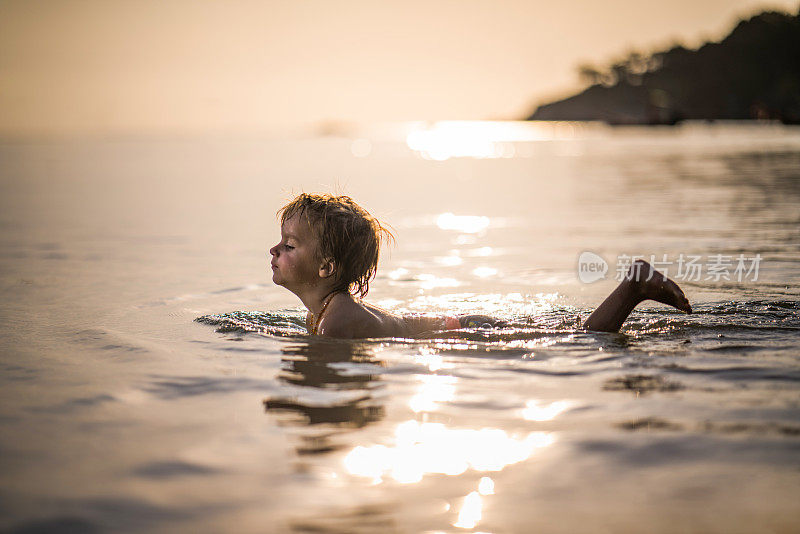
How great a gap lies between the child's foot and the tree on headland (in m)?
119

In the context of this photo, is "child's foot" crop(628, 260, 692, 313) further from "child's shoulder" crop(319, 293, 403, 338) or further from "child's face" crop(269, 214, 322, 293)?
"child's face" crop(269, 214, 322, 293)

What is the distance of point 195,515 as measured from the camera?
2.43 m

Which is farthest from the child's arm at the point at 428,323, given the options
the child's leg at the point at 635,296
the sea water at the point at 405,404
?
the child's leg at the point at 635,296

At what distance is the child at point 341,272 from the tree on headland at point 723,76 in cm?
11950

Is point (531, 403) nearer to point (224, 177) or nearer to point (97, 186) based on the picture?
point (97, 186)

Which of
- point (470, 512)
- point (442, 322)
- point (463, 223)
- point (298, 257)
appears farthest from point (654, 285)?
Result: point (463, 223)

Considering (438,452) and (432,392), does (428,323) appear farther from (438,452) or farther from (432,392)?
(438,452)

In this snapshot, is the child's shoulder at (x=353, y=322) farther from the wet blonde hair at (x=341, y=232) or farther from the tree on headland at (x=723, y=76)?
the tree on headland at (x=723, y=76)

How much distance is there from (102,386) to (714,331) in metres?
3.89

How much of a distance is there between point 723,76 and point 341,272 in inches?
6891

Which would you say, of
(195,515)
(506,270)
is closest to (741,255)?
(506,270)

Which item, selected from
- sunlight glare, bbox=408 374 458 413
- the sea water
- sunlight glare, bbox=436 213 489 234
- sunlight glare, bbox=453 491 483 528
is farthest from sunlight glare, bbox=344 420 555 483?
sunlight glare, bbox=436 213 489 234

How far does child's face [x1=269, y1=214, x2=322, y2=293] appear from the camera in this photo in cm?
516

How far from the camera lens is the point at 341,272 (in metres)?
5.18
